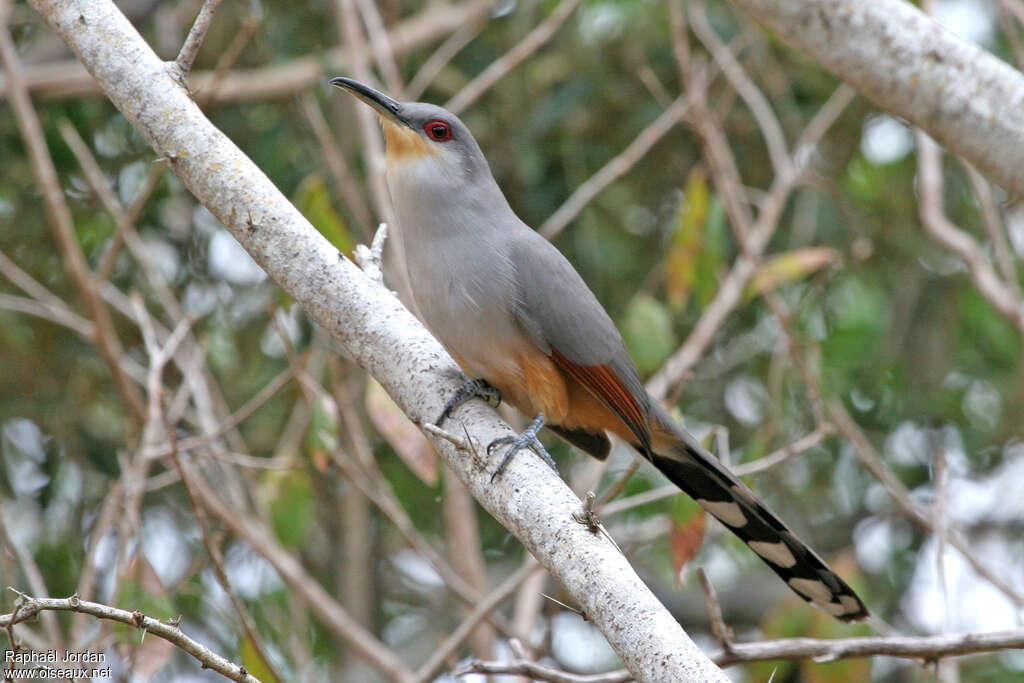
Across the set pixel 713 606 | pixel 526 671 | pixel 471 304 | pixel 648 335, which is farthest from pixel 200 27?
pixel 648 335

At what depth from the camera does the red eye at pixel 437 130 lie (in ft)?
10.7

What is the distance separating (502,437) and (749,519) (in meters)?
1.13

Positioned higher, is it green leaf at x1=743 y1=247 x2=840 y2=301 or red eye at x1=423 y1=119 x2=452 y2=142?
green leaf at x1=743 y1=247 x2=840 y2=301

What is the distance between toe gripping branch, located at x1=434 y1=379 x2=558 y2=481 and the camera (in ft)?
7.54

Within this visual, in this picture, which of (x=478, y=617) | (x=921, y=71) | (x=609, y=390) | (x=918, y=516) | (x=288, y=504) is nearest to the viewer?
(x=921, y=71)

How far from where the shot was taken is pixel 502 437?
2436 millimetres

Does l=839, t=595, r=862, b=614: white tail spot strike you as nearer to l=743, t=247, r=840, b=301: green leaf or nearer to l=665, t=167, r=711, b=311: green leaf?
l=743, t=247, r=840, b=301: green leaf

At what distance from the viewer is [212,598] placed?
445 centimetres

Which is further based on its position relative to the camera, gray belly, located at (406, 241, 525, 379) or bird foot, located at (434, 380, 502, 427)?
gray belly, located at (406, 241, 525, 379)

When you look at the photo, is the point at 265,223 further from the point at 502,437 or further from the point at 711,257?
the point at 711,257

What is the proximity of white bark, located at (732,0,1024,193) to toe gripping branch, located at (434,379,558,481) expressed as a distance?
3.95ft

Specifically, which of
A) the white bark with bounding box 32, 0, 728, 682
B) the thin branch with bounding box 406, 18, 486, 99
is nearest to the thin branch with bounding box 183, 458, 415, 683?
the white bark with bounding box 32, 0, 728, 682

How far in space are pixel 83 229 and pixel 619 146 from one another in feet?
8.06

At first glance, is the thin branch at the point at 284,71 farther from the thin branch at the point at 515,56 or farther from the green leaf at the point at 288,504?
the green leaf at the point at 288,504
